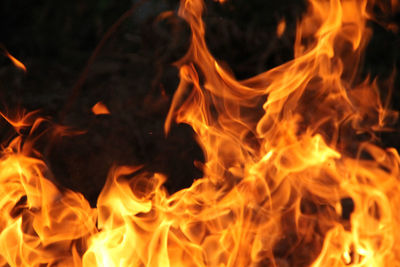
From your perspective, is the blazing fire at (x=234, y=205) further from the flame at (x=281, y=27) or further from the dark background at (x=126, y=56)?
the flame at (x=281, y=27)

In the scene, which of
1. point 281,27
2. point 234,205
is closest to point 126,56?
point 281,27

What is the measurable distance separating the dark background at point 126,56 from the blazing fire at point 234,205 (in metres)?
0.86

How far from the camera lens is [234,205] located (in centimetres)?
283

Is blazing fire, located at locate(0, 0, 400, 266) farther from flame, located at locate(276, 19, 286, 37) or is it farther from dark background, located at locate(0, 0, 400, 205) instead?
flame, located at locate(276, 19, 286, 37)

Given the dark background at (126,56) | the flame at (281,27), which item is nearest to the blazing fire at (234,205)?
the dark background at (126,56)

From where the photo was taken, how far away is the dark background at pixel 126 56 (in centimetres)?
440

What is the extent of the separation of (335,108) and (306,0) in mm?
1337

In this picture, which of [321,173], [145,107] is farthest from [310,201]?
[145,107]

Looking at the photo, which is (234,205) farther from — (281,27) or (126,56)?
(126,56)

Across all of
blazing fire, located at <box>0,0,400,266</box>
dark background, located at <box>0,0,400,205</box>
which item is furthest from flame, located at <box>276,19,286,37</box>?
blazing fire, located at <box>0,0,400,266</box>

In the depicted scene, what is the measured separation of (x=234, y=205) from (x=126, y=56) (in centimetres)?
242

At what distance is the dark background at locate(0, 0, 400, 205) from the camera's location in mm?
4398

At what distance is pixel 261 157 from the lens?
9.69ft

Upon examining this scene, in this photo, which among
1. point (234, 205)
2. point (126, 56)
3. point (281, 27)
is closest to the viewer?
point (234, 205)
